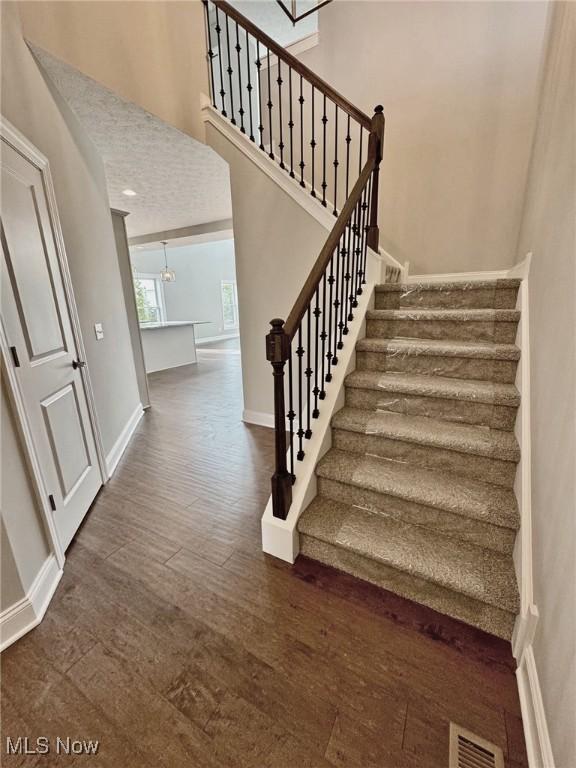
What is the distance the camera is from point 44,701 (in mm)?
1096

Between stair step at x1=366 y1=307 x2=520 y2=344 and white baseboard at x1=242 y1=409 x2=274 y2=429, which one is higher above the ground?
stair step at x1=366 y1=307 x2=520 y2=344

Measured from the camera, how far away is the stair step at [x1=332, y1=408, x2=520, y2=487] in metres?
1.52

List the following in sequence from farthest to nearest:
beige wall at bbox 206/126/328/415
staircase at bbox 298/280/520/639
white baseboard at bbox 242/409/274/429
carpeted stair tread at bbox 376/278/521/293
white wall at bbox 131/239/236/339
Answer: white wall at bbox 131/239/236/339, white baseboard at bbox 242/409/274/429, beige wall at bbox 206/126/328/415, carpeted stair tread at bbox 376/278/521/293, staircase at bbox 298/280/520/639

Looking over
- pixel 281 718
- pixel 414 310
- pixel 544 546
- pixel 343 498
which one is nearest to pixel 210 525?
pixel 343 498

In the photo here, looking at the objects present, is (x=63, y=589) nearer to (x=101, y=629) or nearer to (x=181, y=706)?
(x=101, y=629)

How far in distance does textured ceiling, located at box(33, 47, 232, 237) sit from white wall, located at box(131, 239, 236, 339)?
15.2 feet

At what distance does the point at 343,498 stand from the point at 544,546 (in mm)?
872

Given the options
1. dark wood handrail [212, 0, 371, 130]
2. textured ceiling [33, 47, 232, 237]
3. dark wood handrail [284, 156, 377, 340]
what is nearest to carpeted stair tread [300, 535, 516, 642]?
dark wood handrail [284, 156, 377, 340]

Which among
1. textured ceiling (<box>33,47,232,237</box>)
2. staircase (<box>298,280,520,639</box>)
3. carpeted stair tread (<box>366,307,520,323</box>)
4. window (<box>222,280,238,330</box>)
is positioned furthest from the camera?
window (<box>222,280,238,330</box>)

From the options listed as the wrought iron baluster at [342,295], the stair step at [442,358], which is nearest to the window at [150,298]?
the wrought iron baluster at [342,295]

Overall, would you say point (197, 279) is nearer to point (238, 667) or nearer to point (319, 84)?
point (319, 84)

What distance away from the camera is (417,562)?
1389 millimetres

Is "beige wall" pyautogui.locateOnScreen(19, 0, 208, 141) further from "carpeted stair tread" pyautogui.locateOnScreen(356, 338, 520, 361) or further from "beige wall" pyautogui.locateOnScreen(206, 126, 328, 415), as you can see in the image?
"carpeted stair tread" pyautogui.locateOnScreen(356, 338, 520, 361)

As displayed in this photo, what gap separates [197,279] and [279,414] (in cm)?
1016
